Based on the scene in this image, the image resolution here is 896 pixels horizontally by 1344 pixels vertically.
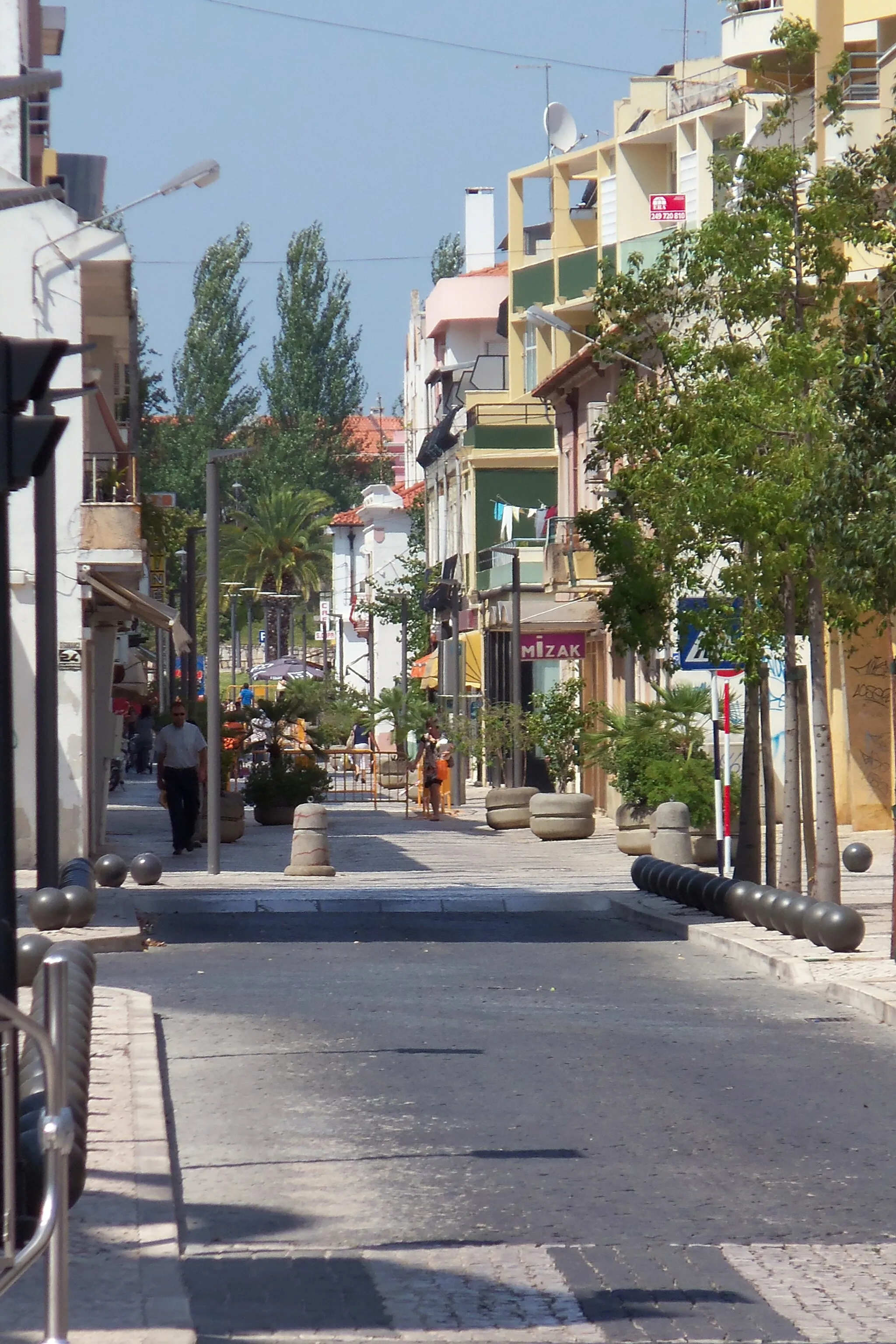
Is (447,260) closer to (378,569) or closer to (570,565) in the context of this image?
(378,569)

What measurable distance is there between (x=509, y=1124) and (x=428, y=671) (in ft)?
204

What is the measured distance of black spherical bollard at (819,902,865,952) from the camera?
15945 mm

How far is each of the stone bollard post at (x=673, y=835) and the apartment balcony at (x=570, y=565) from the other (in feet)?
49.1

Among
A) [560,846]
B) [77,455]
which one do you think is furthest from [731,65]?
[77,455]

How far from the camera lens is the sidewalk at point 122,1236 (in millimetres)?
5684

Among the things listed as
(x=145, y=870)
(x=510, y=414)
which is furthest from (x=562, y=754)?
(x=145, y=870)

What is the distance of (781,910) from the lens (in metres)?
17.4

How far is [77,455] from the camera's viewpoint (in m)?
25.6

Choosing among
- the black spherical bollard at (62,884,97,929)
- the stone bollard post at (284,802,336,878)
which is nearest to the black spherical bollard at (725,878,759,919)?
the black spherical bollard at (62,884,97,929)

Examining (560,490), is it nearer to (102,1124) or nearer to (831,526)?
(831,526)

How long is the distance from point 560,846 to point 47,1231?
27232 millimetres

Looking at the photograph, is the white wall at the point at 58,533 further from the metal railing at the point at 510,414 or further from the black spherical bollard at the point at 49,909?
the metal railing at the point at 510,414

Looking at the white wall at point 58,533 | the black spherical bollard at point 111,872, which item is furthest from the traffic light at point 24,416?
the white wall at point 58,533

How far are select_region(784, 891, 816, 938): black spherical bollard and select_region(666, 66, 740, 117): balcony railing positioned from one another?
30.2m
